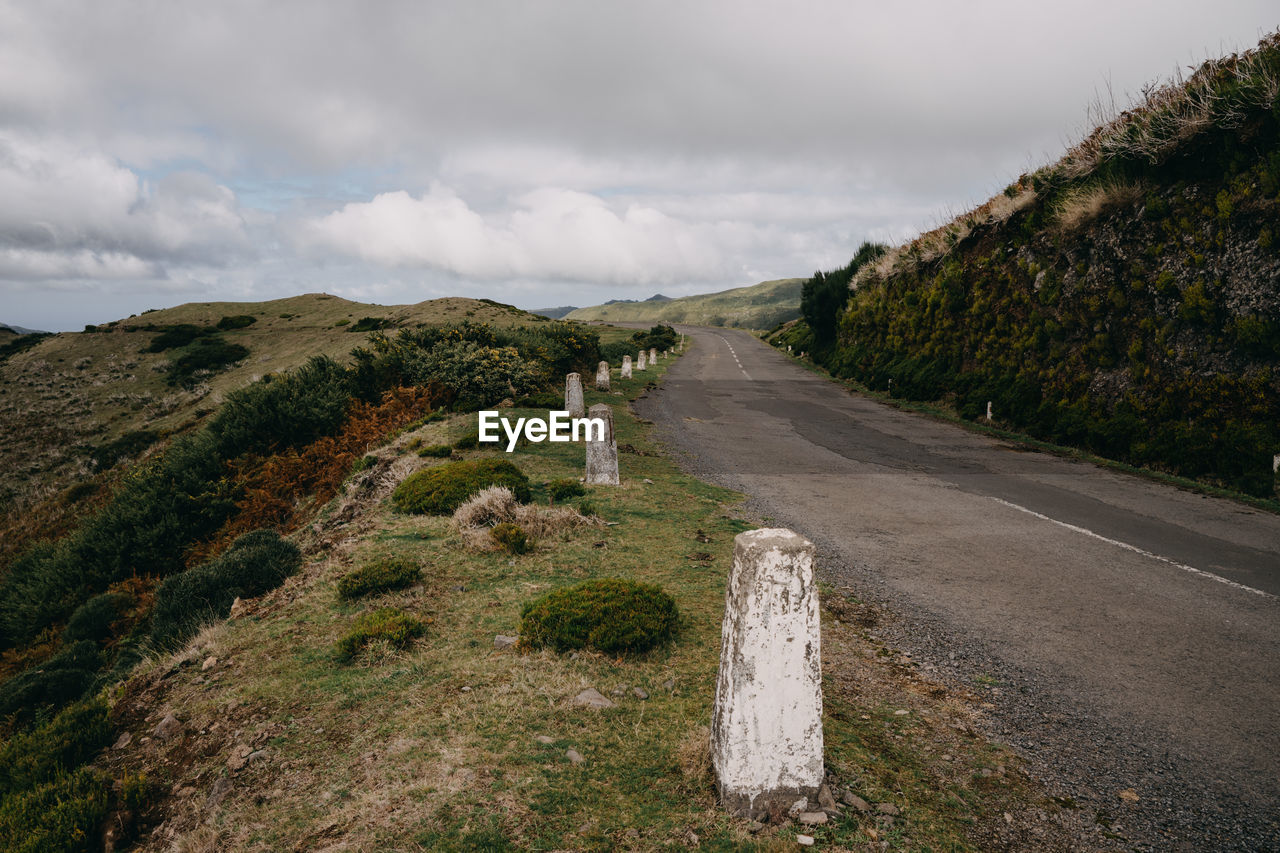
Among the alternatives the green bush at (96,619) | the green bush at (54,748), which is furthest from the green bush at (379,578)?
the green bush at (96,619)

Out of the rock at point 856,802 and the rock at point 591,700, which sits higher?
the rock at point 856,802

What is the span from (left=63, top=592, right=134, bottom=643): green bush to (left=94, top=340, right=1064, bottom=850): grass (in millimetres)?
6271

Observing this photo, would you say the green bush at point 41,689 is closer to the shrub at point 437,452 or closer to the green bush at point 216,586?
the green bush at point 216,586

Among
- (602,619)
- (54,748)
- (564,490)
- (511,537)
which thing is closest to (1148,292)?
(564,490)

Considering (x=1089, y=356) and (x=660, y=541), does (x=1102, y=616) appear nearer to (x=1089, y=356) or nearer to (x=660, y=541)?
(x=660, y=541)

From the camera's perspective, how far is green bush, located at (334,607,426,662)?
227 inches

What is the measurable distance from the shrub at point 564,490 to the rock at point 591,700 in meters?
5.27

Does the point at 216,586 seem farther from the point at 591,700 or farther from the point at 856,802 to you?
the point at 856,802

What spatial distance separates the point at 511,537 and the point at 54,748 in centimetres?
448

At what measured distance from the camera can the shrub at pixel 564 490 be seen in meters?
10.1

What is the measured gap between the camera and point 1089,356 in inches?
594

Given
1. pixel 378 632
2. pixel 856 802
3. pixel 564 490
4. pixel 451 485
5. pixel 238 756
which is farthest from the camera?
pixel 564 490

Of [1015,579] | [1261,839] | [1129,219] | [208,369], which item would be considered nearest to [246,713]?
[1261,839]

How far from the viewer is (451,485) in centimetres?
996
